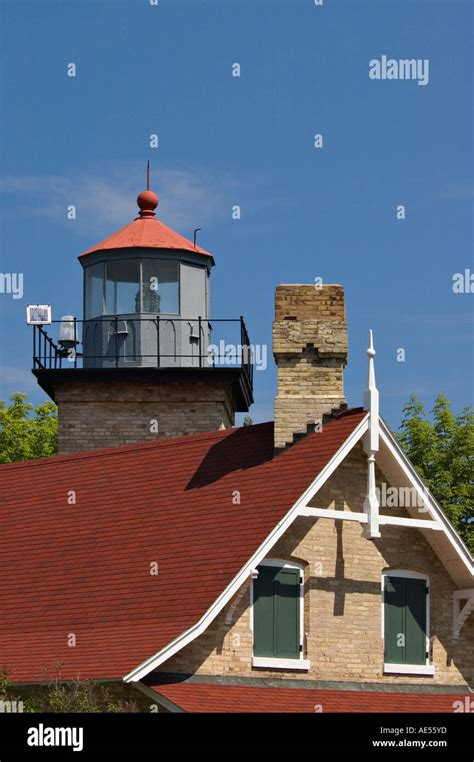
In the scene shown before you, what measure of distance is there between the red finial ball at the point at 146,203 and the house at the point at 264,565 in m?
10.2

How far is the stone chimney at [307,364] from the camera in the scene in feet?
95.5

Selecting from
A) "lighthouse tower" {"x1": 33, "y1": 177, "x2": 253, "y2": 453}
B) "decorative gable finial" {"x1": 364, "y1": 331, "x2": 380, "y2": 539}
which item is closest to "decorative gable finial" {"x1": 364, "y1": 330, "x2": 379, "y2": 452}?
"decorative gable finial" {"x1": 364, "y1": 331, "x2": 380, "y2": 539}

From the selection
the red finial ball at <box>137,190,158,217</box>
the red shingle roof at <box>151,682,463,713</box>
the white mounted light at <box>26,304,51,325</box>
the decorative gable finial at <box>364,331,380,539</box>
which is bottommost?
the red shingle roof at <box>151,682,463,713</box>

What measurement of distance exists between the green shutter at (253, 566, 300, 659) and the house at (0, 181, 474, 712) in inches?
1.0

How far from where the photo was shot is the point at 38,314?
130 ft

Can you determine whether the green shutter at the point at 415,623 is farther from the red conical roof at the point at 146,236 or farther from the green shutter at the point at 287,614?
the red conical roof at the point at 146,236

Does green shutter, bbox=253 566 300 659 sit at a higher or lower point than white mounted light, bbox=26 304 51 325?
lower

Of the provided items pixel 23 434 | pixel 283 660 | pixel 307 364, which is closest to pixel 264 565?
pixel 283 660

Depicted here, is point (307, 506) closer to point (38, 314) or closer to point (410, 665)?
point (410, 665)

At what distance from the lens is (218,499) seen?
28.9 m

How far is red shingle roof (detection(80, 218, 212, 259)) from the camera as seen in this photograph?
3953 centimetres

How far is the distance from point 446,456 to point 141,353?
1116cm

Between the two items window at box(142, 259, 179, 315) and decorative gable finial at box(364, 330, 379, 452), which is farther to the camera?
window at box(142, 259, 179, 315)

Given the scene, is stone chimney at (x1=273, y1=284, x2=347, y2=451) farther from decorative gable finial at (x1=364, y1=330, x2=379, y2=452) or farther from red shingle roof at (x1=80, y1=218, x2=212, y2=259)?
red shingle roof at (x1=80, y1=218, x2=212, y2=259)
